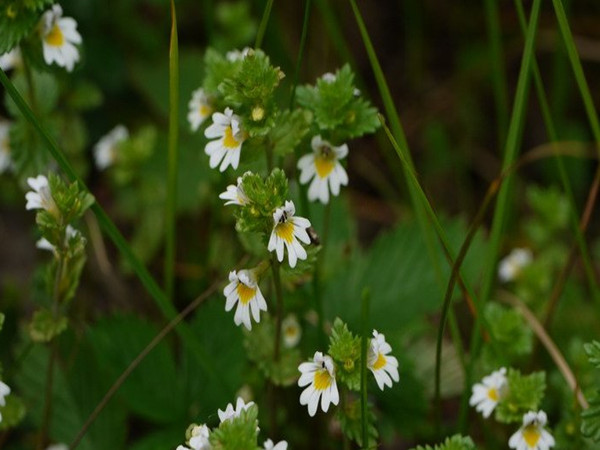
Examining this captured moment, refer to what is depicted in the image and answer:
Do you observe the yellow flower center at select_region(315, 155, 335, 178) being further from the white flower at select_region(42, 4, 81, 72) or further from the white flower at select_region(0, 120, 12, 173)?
the white flower at select_region(0, 120, 12, 173)

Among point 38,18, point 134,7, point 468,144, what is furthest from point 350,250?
point 134,7

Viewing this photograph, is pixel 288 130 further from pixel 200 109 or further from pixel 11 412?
pixel 11 412

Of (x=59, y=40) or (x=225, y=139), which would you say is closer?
(x=225, y=139)

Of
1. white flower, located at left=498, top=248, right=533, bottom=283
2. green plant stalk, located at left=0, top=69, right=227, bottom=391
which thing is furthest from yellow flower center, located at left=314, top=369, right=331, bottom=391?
white flower, located at left=498, top=248, right=533, bottom=283

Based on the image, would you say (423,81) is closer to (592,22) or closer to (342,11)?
(342,11)

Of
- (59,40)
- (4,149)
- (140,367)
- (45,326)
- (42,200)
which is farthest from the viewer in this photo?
(4,149)

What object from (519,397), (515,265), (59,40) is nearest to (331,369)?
(519,397)

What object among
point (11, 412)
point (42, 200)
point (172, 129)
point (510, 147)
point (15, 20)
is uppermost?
point (15, 20)

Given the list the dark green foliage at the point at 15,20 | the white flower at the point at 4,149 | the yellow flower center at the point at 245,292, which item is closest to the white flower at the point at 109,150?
the white flower at the point at 4,149
